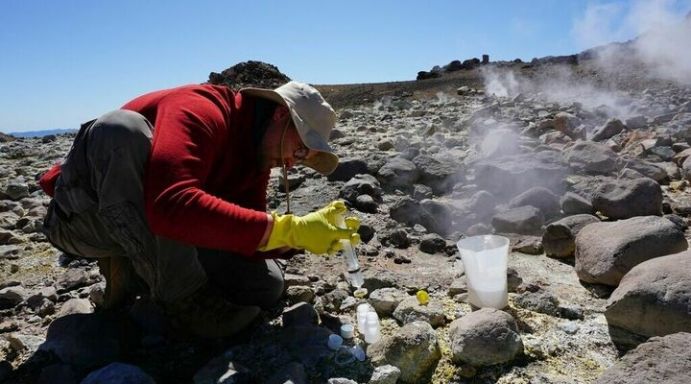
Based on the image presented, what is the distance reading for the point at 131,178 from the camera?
1.93 meters

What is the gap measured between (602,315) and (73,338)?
217cm

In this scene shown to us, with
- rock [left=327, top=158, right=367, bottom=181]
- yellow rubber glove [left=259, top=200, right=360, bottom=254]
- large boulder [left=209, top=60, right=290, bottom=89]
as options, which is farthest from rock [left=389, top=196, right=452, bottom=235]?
large boulder [left=209, top=60, right=290, bottom=89]

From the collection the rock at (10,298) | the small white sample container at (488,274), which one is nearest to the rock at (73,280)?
the rock at (10,298)

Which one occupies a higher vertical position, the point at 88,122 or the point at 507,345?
the point at 88,122

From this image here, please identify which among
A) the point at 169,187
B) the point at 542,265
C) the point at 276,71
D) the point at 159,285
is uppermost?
the point at 276,71

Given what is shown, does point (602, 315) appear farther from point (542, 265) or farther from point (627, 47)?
point (627, 47)

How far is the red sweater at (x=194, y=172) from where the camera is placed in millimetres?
1702

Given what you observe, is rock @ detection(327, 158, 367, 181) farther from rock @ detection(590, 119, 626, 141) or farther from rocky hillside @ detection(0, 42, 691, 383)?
rock @ detection(590, 119, 626, 141)

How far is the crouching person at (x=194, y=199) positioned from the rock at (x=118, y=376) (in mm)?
349

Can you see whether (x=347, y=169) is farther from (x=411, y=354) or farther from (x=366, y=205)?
(x=411, y=354)

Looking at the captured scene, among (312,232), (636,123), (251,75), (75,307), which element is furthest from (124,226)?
(251,75)

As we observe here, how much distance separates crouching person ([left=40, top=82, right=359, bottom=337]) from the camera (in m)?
1.75

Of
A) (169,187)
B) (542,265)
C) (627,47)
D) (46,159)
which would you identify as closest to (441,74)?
(627,47)

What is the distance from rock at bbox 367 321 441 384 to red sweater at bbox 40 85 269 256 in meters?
0.61
